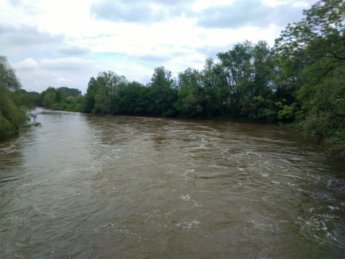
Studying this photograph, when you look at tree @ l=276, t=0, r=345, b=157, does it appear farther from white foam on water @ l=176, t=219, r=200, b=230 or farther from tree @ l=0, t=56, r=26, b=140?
tree @ l=0, t=56, r=26, b=140

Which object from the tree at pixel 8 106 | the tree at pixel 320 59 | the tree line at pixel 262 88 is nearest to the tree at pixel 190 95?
the tree line at pixel 262 88

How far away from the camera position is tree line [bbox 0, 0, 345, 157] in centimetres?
982

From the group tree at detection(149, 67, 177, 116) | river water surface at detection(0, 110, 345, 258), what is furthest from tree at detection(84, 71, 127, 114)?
river water surface at detection(0, 110, 345, 258)

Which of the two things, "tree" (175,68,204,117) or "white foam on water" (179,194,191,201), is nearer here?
"white foam on water" (179,194,191,201)

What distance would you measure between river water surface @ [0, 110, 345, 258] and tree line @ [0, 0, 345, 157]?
2900 mm

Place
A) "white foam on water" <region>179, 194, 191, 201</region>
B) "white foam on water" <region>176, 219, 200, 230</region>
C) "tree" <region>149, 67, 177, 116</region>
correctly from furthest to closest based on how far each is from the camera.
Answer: "tree" <region>149, 67, 177, 116</region> → "white foam on water" <region>179, 194, 191, 201</region> → "white foam on water" <region>176, 219, 200, 230</region>

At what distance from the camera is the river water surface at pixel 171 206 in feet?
26.7

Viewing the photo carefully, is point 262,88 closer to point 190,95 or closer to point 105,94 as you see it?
point 190,95

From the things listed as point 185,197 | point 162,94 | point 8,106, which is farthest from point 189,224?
point 162,94

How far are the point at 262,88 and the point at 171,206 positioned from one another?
1820 inches

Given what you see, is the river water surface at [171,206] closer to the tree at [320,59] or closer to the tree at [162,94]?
the tree at [320,59]

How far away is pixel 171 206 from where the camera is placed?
36.3 ft

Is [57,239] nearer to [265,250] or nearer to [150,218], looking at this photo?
[150,218]

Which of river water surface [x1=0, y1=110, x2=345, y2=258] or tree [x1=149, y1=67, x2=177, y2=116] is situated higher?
tree [x1=149, y1=67, x2=177, y2=116]
